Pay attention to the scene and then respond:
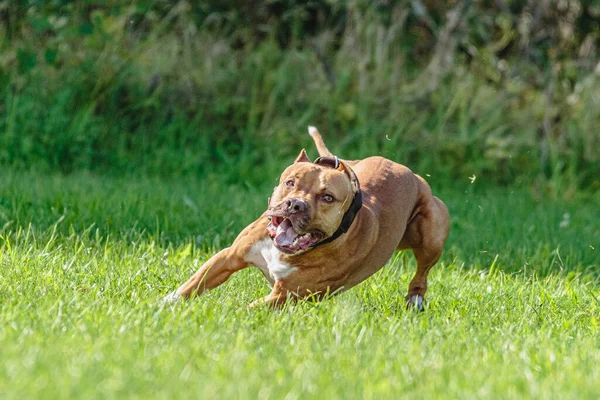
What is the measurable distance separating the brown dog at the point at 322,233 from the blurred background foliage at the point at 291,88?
3797 mm

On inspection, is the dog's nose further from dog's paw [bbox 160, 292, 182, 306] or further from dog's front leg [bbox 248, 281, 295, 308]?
dog's paw [bbox 160, 292, 182, 306]

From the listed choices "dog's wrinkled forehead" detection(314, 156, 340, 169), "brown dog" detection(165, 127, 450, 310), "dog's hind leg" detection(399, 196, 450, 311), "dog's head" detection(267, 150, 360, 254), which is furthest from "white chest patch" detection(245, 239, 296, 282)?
"dog's hind leg" detection(399, 196, 450, 311)

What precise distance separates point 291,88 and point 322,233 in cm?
564

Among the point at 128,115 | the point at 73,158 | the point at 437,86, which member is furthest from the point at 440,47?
the point at 73,158

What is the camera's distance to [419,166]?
9.17 meters

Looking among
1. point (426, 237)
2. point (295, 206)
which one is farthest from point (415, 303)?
point (295, 206)

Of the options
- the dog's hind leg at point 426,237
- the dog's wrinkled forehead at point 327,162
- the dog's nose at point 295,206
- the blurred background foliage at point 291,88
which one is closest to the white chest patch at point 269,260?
the dog's nose at point 295,206

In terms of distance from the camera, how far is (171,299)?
433 centimetres

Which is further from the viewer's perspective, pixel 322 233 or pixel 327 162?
pixel 327 162

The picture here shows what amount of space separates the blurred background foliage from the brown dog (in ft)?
12.5

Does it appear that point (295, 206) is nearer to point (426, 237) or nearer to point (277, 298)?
point (277, 298)

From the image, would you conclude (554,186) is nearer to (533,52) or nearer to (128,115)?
(533,52)

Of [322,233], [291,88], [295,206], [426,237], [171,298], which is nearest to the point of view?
[295,206]

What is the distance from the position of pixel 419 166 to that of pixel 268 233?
16.2 feet
